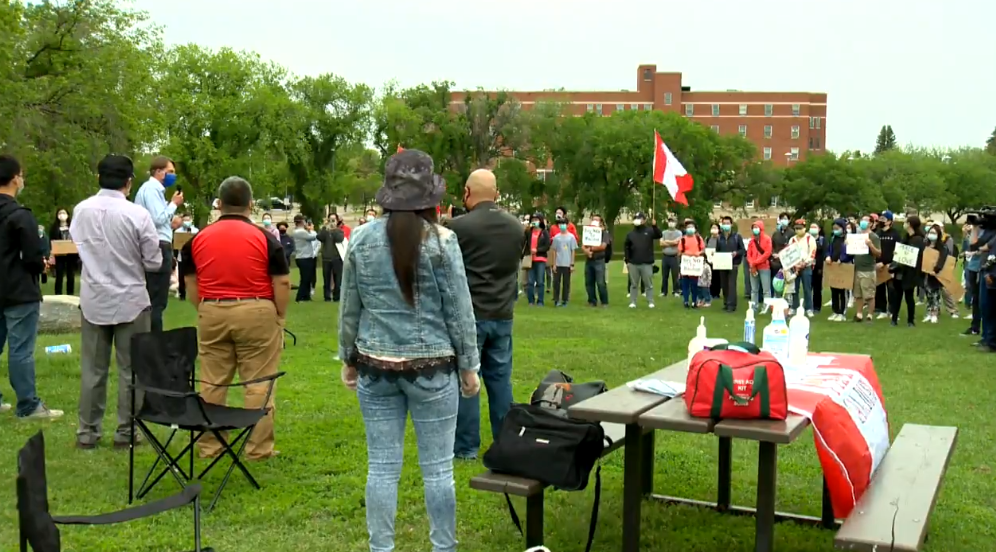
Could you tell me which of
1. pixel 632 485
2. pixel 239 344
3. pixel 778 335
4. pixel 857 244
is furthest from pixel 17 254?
pixel 857 244

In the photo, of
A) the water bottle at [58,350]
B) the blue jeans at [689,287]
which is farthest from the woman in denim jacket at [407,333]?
the blue jeans at [689,287]

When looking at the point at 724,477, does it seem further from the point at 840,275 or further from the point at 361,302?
the point at 840,275

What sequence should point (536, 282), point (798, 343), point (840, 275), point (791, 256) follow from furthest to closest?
point (536, 282)
point (791, 256)
point (840, 275)
point (798, 343)

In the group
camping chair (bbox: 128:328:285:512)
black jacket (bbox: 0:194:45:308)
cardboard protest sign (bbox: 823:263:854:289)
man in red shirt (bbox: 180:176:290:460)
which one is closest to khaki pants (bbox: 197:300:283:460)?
man in red shirt (bbox: 180:176:290:460)

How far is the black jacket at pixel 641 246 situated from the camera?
61.4 feet

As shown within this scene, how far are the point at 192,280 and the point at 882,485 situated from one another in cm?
443

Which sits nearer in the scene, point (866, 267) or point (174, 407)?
point (174, 407)

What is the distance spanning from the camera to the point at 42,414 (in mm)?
7539

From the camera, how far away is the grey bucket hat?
3680 mm

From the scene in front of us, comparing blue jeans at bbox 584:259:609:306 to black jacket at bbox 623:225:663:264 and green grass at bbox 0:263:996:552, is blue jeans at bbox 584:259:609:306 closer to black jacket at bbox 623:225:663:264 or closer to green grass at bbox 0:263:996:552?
black jacket at bbox 623:225:663:264

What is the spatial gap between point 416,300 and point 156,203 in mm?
5249

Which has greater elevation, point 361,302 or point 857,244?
point 857,244

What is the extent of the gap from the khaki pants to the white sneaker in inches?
90.4

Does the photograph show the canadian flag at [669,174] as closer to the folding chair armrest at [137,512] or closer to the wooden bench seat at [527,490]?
the wooden bench seat at [527,490]
